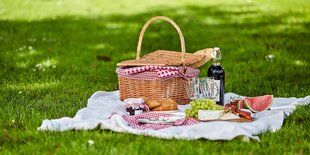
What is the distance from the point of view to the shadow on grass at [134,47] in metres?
6.45

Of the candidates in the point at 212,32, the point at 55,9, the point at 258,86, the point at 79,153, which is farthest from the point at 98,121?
the point at 55,9

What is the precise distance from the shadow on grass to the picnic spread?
0.41m

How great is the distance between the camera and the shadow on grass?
21.1 ft

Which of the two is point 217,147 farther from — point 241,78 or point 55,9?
point 55,9

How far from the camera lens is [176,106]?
5.36 meters

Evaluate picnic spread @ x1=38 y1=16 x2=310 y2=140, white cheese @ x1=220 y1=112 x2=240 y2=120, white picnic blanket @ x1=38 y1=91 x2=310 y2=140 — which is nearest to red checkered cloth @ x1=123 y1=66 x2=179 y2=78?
picnic spread @ x1=38 y1=16 x2=310 y2=140

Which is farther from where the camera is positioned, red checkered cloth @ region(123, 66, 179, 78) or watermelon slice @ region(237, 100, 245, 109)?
red checkered cloth @ region(123, 66, 179, 78)

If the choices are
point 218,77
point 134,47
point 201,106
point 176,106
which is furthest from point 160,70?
point 134,47

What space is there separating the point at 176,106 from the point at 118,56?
9.79ft

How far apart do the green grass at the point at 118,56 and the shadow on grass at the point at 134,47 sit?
0.5 inches

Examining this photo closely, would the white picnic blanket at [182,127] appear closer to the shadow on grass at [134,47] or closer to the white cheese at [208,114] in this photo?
the white cheese at [208,114]

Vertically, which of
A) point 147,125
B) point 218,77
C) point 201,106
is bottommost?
point 147,125

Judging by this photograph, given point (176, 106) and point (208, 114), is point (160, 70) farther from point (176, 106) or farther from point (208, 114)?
point (208, 114)

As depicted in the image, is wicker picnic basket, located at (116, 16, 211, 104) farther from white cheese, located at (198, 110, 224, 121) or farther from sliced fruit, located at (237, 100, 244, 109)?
white cheese, located at (198, 110, 224, 121)
